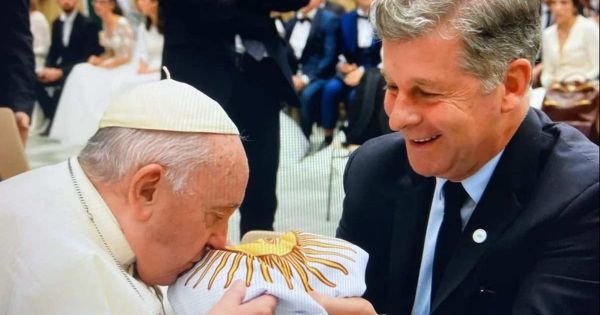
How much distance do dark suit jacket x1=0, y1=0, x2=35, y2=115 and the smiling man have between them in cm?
192

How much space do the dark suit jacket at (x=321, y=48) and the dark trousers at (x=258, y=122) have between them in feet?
12.4

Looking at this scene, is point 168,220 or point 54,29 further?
point 54,29

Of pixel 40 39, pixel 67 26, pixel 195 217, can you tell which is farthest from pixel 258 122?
pixel 40 39

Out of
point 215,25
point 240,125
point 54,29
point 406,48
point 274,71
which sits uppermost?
point 406,48

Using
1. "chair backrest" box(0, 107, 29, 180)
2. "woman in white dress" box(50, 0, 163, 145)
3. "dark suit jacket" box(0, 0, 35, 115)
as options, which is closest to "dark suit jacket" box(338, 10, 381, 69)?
"woman in white dress" box(50, 0, 163, 145)

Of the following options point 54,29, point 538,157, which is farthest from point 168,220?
point 54,29

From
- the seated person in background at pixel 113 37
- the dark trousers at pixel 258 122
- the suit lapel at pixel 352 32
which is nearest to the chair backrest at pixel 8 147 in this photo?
the dark trousers at pixel 258 122

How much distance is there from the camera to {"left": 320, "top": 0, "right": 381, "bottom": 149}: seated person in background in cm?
629

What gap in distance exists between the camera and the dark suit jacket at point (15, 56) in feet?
10.4

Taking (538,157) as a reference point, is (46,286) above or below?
below

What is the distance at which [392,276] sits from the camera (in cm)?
164

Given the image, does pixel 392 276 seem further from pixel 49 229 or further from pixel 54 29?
pixel 54 29

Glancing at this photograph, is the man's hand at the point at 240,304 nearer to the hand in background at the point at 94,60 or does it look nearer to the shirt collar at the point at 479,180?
the shirt collar at the point at 479,180

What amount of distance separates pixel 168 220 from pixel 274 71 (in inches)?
74.8
